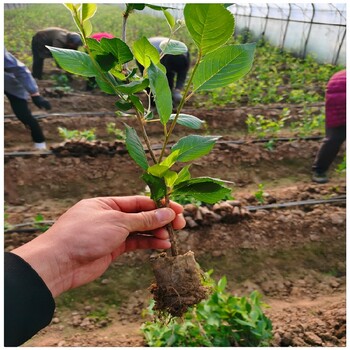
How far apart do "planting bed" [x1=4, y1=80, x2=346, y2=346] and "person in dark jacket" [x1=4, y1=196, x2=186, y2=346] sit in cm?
113

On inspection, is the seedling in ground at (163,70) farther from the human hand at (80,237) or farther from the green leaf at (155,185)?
the human hand at (80,237)

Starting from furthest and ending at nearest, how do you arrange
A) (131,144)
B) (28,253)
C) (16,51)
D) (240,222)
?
(16,51)
(240,222)
(28,253)
(131,144)

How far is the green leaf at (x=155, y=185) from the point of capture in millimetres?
1077

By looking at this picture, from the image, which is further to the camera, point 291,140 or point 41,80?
point 41,80

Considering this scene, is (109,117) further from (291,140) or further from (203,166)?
(291,140)

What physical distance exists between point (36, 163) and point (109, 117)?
5.37 feet

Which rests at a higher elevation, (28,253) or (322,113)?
(28,253)

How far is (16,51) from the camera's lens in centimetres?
876

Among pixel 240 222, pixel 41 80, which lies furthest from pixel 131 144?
pixel 41 80

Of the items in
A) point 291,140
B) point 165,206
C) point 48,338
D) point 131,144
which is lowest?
point 48,338

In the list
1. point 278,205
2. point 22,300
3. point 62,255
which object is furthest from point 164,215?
point 278,205

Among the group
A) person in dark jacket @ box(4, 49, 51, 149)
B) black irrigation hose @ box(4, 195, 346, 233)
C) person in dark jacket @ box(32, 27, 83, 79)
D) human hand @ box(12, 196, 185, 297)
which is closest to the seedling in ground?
human hand @ box(12, 196, 185, 297)

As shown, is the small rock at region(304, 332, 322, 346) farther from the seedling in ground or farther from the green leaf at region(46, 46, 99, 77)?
the green leaf at region(46, 46, 99, 77)

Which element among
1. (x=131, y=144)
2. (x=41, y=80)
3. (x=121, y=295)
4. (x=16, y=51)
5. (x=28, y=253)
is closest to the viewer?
(x=131, y=144)
